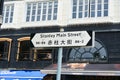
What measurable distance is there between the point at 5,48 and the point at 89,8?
6572 millimetres

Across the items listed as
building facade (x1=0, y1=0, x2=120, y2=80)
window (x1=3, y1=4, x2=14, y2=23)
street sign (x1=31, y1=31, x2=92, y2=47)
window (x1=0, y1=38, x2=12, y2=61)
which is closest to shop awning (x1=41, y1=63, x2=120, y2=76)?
building facade (x1=0, y1=0, x2=120, y2=80)

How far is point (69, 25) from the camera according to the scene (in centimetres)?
1756

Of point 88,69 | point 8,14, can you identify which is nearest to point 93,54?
point 88,69

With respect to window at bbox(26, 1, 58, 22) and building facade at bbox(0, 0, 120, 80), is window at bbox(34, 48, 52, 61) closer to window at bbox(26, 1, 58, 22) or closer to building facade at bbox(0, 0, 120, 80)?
building facade at bbox(0, 0, 120, 80)

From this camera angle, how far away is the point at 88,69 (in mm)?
14875

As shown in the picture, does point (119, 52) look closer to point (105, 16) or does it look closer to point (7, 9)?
point (105, 16)

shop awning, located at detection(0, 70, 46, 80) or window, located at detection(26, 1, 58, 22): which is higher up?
window, located at detection(26, 1, 58, 22)

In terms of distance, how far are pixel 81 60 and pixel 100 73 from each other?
2911mm

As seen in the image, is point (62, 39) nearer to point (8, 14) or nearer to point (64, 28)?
point (64, 28)

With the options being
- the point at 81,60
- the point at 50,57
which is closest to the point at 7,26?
the point at 50,57

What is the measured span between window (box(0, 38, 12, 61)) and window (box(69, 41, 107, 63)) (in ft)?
15.7

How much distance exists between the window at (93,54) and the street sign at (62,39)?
11.8 metres

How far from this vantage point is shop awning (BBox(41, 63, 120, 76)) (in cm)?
1403

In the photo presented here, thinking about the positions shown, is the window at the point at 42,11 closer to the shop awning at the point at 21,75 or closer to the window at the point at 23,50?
the window at the point at 23,50
